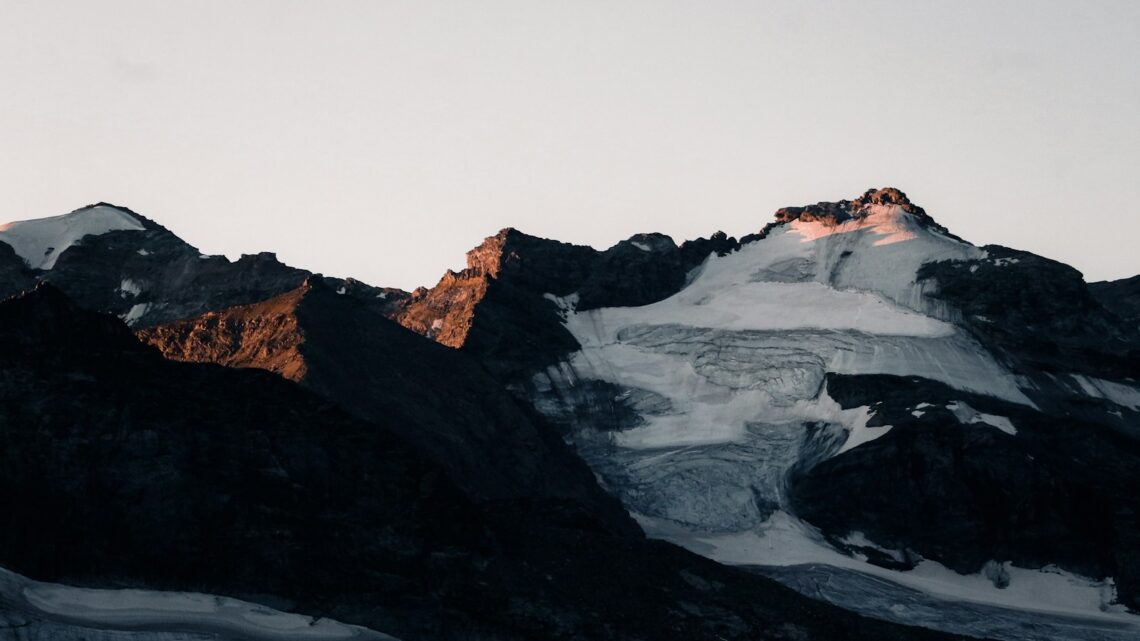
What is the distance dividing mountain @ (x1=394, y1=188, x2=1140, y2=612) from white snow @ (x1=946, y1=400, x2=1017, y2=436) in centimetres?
30

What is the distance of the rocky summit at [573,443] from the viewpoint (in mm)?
103375

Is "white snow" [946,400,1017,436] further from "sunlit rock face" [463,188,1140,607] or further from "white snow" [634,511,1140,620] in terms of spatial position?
"white snow" [634,511,1140,620]

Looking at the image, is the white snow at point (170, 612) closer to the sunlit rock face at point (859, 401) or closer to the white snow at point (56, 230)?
the sunlit rock face at point (859, 401)

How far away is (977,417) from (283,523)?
68.0 metres

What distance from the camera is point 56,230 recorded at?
186500mm

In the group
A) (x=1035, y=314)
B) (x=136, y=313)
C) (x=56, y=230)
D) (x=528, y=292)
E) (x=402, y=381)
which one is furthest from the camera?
(x=528, y=292)

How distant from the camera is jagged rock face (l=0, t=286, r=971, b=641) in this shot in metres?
101

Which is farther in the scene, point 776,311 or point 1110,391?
point 776,311

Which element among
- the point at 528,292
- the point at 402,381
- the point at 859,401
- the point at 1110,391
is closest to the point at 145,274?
the point at 528,292

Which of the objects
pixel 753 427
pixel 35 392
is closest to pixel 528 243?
pixel 753 427

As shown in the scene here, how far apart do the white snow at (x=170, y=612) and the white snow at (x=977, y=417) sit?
223 feet

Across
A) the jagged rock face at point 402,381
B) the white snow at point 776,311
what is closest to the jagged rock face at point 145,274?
the jagged rock face at point 402,381

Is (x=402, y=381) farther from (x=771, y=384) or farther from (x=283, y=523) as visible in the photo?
(x=283, y=523)

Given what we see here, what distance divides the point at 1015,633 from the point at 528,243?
78.5m
